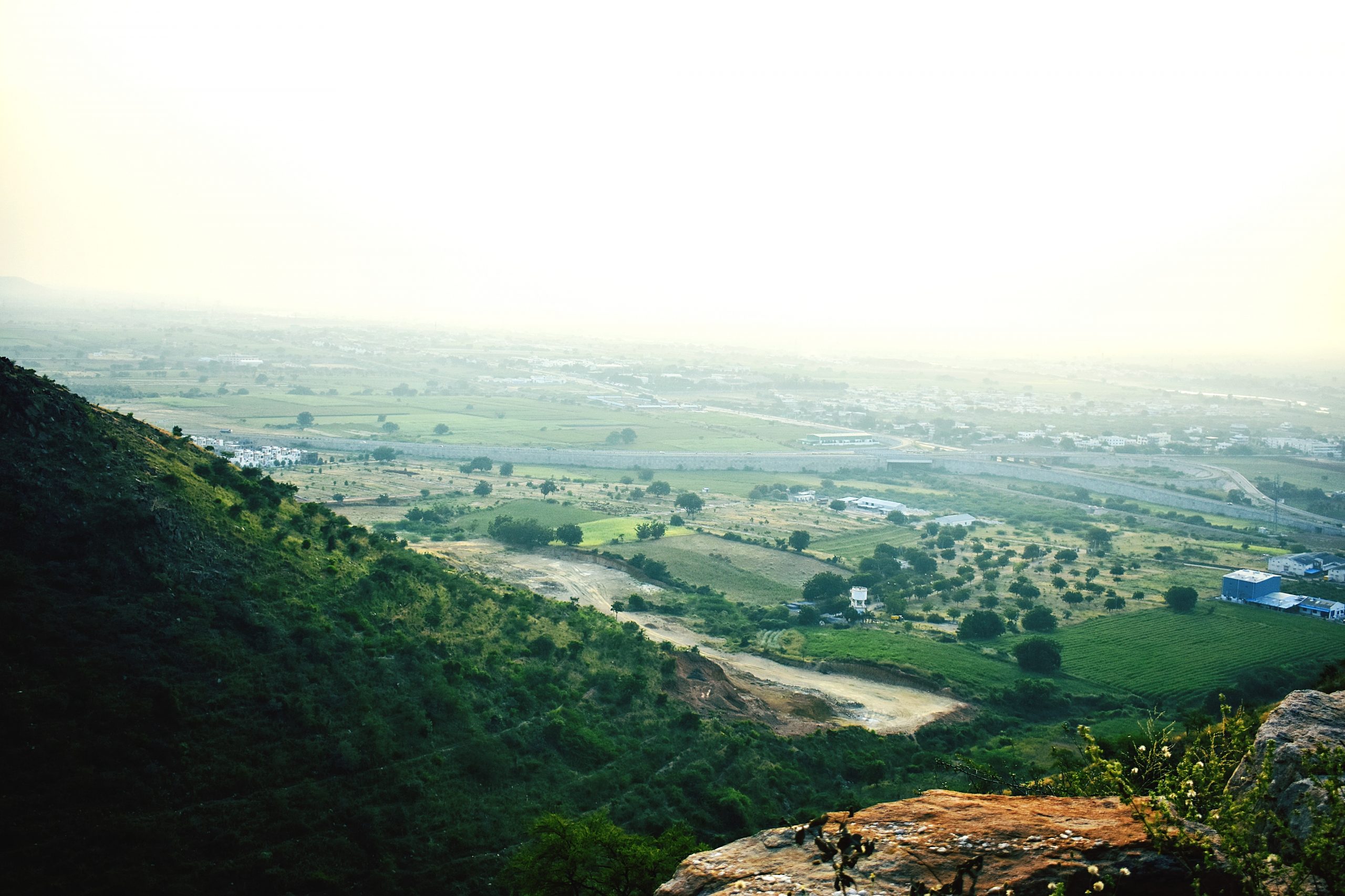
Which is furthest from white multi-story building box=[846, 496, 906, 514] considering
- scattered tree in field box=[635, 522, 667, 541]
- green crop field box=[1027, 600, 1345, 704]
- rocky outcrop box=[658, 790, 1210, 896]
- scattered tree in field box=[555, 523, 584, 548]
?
rocky outcrop box=[658, 790, 1210, 896]

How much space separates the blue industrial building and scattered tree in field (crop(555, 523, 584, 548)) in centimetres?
3373

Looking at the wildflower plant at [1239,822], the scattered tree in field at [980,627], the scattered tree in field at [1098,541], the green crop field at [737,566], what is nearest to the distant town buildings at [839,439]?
the scattered tree in field at [1098,541]

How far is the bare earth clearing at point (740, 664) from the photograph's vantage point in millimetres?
29859

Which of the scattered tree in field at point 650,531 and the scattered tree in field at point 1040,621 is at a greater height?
the scattered tree in field at point 650,531

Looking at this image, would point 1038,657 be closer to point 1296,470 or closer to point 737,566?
point 737,566

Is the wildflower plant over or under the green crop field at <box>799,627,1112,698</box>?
over

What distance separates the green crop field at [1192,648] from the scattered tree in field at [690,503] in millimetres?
28102

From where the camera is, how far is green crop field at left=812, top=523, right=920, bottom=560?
5359 centimetres

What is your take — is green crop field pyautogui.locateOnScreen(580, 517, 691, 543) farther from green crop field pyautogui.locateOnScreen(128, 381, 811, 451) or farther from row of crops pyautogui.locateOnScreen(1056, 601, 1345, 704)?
green crop field pyautogui.locateOnScreen(128, 381, 811, 451)

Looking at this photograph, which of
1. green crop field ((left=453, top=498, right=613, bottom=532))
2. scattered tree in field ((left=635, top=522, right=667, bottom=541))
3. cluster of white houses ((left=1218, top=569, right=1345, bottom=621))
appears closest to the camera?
cluster of white houses ((left=1218, top=569, right=1345, bottom=621))

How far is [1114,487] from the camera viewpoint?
79.0m

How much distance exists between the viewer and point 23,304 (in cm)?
19288

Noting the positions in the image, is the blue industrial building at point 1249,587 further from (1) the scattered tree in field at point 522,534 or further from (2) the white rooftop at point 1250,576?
(1) the scattered tree in field at point 522,534

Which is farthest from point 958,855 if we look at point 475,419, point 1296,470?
point 1296,470
